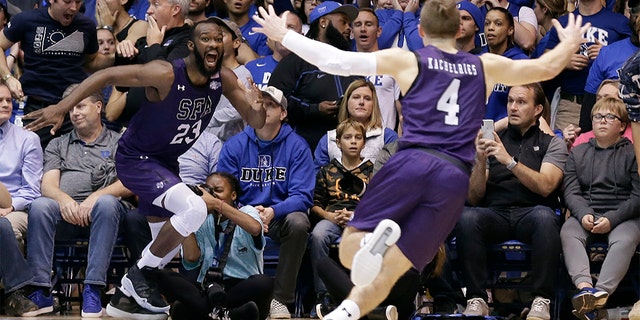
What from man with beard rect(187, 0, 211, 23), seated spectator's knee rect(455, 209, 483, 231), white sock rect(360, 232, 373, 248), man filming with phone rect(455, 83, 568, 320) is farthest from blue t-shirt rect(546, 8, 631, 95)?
white sock rect(360, 232, 373, 248)

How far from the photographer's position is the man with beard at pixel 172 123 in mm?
8891

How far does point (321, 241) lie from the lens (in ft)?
33.2

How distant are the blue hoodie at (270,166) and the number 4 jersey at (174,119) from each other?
1.27 meters

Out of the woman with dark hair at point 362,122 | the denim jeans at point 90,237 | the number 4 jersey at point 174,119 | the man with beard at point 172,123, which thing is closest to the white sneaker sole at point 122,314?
the denim jeans at point 90,237

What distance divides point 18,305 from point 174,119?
94.5 inches

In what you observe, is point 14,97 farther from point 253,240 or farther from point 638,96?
point 638,96

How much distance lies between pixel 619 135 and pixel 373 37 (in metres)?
2.75

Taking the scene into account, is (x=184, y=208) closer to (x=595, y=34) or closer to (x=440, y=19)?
(x=440, y=19)

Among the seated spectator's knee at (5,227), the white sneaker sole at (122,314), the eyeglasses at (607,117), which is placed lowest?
the white sneaker sole at (122,314)

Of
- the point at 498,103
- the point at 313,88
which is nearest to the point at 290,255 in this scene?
the point at 313,88

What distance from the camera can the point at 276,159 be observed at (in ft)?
34.6

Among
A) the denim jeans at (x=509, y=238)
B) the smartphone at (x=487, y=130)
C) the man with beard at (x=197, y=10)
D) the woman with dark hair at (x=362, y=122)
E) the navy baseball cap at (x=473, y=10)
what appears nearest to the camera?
the denim jeans at (x=509, y=238)

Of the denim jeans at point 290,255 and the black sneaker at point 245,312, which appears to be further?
the denim jeans at point 290,255

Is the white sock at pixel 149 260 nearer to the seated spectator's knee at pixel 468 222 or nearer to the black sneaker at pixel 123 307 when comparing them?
the black sneaker at pixel 123 307
